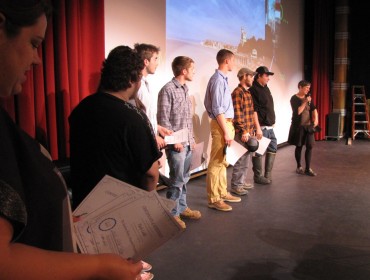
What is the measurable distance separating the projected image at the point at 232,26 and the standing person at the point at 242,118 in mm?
904

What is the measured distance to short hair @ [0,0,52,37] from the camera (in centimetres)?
54

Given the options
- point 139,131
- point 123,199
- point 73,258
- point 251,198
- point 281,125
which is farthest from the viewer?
point 281,125

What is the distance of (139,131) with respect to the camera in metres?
1.48

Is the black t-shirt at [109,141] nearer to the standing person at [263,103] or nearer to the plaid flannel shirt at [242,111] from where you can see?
the plaid flannel shirt at [242,111]

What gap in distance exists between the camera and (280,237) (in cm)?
279

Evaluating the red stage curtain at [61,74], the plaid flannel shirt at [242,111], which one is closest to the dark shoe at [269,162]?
the plaid flannel shirt at [242,111]

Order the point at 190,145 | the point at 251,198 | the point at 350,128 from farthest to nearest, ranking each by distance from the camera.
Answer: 1. the point at 350,128
2. the point at 251,198
3. the point at 190,145

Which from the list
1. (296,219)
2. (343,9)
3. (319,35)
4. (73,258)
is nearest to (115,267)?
(73,258)

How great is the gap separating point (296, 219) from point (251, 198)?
2.23ft

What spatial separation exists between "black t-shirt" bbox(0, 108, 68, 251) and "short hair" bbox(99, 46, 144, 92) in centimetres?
88

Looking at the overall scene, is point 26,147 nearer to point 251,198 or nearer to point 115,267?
point 115,267

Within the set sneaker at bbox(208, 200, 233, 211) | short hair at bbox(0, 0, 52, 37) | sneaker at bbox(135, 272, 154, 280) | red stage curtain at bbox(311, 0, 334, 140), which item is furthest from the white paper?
red stage curtain at bbox(311, 0, 334, 140)

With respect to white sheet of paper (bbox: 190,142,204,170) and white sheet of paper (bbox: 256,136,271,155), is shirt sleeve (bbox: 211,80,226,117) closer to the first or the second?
white sheet of paper (bbox: 190,142,204,170)

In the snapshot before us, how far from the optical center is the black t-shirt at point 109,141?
148cm
